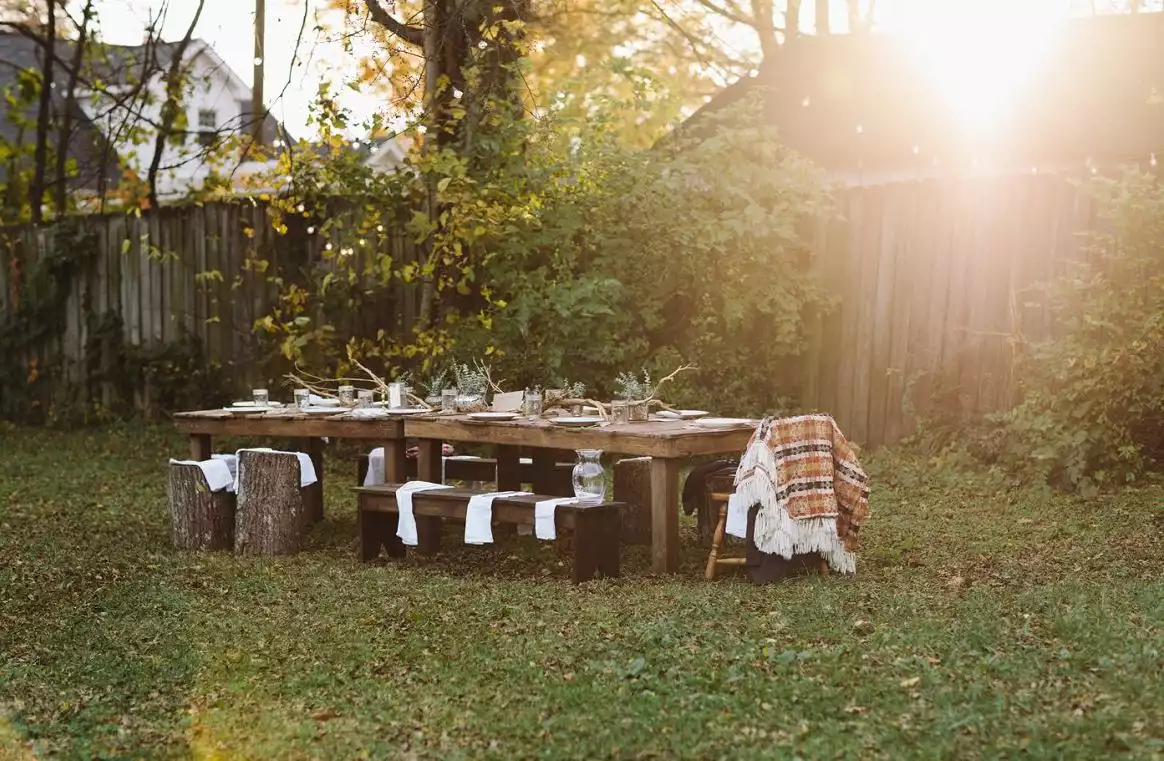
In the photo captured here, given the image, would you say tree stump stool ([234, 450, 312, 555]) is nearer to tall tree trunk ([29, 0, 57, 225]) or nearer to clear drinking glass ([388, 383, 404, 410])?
clear drinking glass ([388, 383, 404, 410])

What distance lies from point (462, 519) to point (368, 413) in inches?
41.7

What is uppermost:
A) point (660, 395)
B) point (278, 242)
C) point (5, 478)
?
point (278, 242)

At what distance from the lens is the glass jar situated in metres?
6.68

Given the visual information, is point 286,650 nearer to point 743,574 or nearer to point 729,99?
point 743,574

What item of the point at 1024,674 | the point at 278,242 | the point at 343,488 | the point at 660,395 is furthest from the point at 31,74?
the point at 1024,674

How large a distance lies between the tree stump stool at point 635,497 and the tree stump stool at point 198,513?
2244mm

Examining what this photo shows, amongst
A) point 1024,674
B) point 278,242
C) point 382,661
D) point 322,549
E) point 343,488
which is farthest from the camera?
point 278,242

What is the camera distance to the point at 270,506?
7.67m

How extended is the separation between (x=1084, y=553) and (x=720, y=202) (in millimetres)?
4636

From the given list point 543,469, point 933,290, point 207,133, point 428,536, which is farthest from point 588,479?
point 207,133

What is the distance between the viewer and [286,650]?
5.47 m

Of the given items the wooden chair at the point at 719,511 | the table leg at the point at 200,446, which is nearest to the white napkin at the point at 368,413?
the table leg at the point at 200,446

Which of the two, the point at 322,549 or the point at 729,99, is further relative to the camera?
the point at 729,99

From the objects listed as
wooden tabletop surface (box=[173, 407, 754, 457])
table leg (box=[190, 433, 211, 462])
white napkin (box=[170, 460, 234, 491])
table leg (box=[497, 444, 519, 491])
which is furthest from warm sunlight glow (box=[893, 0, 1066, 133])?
white napkin (box=[170, 460, 234, 491])
